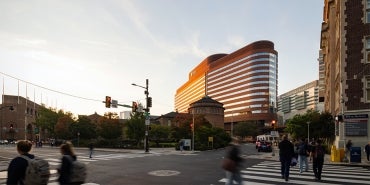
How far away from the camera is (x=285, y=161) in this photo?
1410 centimetres

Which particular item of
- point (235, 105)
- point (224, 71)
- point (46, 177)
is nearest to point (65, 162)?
point (46, 177)

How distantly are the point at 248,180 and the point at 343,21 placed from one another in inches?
777

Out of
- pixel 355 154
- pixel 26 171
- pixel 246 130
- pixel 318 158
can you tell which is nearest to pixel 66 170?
pixel 26 171

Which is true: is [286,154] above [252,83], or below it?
below

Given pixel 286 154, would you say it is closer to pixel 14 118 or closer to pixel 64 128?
pixel 64 128

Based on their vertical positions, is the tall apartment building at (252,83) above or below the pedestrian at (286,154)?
above

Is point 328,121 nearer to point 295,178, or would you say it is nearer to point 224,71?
point 295,178

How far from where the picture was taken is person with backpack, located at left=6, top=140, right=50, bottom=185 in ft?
19.0

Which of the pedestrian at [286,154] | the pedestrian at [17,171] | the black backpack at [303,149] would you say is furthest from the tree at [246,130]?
the pedestrian at [17,171]

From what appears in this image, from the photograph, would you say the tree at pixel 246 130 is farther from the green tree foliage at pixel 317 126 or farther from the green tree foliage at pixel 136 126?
the green tree foliage at pixel 136 126

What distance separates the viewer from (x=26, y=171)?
19.3 ft

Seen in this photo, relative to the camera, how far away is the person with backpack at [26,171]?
19.0 ft

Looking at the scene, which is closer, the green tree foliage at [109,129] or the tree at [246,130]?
the green tree foliage at [109,129]

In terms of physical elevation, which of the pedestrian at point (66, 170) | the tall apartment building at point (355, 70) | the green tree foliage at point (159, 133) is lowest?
the green tree foliage at point (159, 133)
